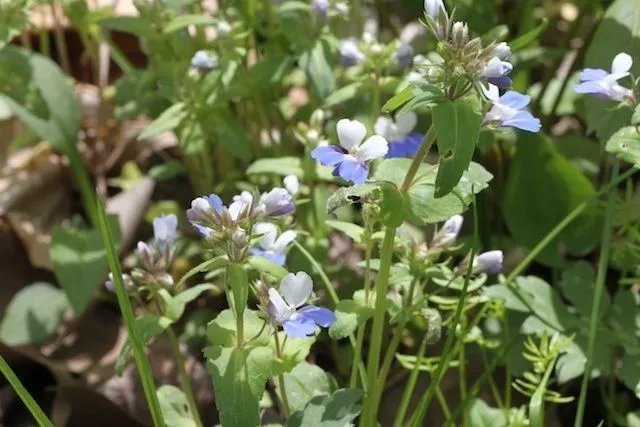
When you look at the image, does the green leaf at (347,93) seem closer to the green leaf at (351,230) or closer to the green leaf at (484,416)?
the green leaf at (351,230)

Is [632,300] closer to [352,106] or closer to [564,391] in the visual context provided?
[564,391]

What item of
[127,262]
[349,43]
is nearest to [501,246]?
[349,43]

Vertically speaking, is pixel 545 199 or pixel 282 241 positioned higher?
pixel 282 241

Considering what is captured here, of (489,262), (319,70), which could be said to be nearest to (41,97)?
(319,70)

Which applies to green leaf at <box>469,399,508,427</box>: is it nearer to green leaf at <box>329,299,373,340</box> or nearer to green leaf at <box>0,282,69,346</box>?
green leaf at <box>329,299,373,340</box>

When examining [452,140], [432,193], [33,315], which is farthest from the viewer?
[33,315]

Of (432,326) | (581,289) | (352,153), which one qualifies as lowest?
(581,289)

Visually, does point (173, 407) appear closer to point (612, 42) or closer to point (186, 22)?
point (186, 22)

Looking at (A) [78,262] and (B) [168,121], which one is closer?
(B) [168,121]
